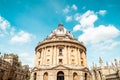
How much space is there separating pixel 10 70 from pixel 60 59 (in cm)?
1709

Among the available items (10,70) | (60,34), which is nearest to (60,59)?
(60,34)

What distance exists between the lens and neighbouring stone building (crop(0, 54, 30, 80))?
141ft

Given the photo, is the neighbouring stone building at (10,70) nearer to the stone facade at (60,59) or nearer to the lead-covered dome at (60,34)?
the stone facade at (60,59)

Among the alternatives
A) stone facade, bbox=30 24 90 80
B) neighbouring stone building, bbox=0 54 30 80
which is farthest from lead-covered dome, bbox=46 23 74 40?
neighbouring stone building, bbox=0 54 30 80

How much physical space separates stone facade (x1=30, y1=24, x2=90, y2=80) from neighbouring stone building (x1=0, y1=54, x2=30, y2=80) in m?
8.24

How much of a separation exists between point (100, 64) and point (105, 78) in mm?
8408

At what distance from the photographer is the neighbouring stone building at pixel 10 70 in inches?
1687

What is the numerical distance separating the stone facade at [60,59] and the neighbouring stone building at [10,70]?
8236 mm

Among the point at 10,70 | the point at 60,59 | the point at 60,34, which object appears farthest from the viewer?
the point at 60,34

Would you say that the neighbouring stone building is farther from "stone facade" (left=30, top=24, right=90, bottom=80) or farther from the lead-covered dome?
the lead-covered dome

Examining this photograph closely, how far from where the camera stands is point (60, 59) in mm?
44156

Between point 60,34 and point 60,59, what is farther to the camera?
point 60,34

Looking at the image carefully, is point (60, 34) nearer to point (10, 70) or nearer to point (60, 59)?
Result: point (60, 59)

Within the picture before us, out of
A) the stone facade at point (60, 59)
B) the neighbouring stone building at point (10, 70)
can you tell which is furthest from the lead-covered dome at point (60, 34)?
the neighbouring stone building at point (10, 70)
